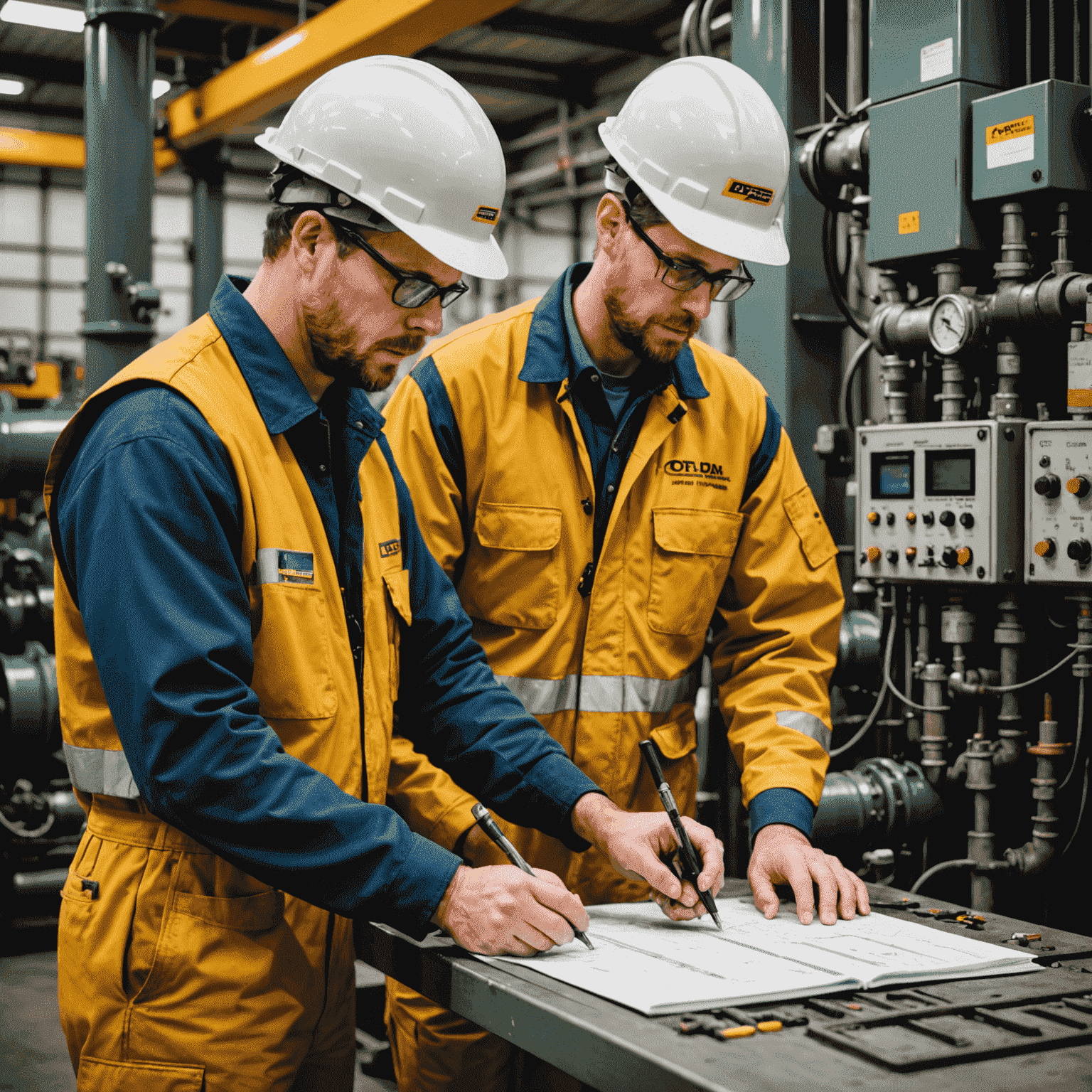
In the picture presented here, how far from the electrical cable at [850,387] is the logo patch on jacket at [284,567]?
5.93ft

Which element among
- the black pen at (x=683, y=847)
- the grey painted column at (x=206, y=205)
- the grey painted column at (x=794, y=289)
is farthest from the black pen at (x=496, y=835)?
the grey painted column at (x=206, y=205)

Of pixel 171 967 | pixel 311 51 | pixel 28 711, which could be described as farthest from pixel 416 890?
pixel 311 51

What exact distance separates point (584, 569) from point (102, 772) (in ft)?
2.39

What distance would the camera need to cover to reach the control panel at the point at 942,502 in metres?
2.32

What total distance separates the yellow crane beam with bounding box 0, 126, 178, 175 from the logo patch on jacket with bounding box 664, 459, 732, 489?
27.6ft

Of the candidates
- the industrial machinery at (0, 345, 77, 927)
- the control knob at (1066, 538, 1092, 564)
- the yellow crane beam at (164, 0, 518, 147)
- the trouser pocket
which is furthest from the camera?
the yellow crane beam at (164, 0, 518, 147)

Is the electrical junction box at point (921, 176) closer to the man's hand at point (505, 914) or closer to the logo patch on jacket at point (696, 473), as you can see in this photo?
the logo patch on jacket at point (696, 473)

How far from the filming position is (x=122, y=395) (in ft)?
3.95

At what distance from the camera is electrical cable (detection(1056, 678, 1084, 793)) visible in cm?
230

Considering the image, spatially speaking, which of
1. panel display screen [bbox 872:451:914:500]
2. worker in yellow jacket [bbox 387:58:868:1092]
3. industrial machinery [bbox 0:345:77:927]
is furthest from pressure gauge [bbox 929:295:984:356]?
industrial machinery [bbox 0:345:77:927]

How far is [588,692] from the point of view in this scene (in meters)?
1.74

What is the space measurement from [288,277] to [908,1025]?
3.05 ft

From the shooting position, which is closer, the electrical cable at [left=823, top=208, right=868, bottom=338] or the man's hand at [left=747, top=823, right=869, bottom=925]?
the man's hand at [left=747, top=823, right=869, bottom=925]

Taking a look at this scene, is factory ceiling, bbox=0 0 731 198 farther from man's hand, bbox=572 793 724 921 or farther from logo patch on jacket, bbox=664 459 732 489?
man's hand, bbox=572 793 724 921
